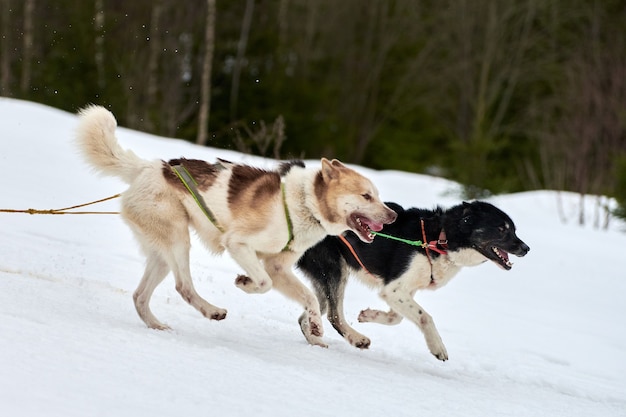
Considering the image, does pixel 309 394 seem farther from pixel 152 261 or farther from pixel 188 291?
pixel 152 261

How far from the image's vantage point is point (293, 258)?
15.8 feet

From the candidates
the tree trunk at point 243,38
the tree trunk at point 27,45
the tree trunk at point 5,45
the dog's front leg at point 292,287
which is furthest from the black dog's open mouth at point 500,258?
the tree trunk at point 5,45

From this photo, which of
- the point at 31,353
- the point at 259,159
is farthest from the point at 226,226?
the point at 259,159

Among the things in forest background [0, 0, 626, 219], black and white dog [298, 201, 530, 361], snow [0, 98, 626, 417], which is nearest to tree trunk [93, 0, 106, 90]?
forest background [0, 0, 626, 219]

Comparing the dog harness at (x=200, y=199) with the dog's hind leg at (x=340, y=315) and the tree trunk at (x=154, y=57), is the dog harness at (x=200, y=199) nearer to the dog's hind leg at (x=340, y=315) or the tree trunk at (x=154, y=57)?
the dog's hind leg at (x=340, y=315)

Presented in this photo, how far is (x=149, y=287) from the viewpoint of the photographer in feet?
15.6

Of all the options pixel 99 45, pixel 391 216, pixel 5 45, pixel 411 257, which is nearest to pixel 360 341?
pixel 411 257

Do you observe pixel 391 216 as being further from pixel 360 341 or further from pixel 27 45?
pixel 27 45

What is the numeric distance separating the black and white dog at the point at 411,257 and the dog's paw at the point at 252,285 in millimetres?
988

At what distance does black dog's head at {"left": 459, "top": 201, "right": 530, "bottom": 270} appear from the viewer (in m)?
5.32

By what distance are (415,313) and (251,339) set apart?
111 centimetres

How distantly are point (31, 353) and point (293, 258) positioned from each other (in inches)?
73.9

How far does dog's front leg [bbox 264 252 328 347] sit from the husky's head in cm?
34

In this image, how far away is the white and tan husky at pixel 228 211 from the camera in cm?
462
